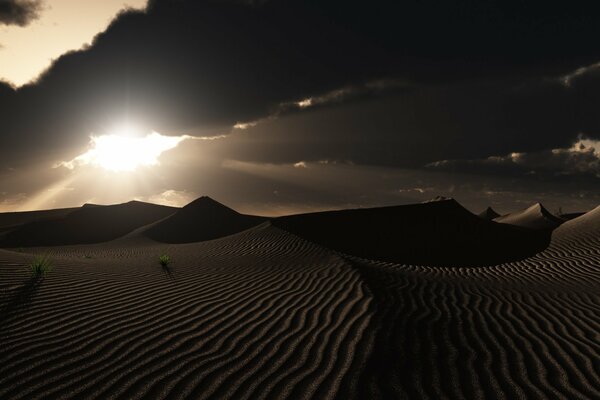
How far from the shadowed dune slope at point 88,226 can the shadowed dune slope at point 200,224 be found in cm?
613

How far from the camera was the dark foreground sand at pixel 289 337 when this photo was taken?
4430mm

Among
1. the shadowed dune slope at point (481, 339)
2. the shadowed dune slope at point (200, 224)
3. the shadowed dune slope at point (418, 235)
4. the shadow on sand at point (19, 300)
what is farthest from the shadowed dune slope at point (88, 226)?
the shadowed dune slope at point (481, 339)

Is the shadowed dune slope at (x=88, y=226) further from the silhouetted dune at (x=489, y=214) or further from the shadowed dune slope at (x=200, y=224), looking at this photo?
the silhouetted dune at (x=489, y=214)

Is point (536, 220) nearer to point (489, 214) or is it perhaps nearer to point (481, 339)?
point (489, 214)

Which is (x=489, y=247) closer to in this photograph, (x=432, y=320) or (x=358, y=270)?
(x=358, y=270)

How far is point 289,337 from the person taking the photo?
5824 millimetres

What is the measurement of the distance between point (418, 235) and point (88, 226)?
3517 cm

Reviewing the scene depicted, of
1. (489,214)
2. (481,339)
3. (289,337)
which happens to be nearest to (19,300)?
(289,337)

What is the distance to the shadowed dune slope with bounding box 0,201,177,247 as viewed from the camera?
34188 mm

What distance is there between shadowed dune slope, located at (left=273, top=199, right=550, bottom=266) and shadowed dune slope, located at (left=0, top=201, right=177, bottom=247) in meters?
22.2

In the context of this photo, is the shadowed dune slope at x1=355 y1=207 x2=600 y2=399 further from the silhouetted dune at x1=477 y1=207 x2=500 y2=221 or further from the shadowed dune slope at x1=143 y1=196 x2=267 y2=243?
the silhouetted dune at x1=477 y1=207 x2=500 y2=221

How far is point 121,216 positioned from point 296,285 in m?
44.4

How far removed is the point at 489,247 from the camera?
74.0ft

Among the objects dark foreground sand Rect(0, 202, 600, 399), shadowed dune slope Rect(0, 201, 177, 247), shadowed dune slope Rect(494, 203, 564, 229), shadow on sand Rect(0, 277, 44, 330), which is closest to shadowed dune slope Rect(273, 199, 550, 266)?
dark foreground sand Rect(0, 202, 600, 399)
